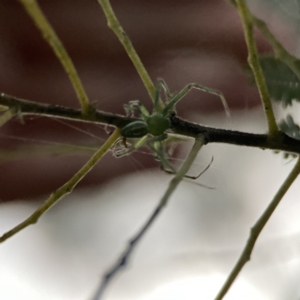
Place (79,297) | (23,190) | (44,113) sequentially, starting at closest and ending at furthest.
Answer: (44,113) → (79,297) → (23,190)

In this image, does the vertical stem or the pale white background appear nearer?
the vertical stem

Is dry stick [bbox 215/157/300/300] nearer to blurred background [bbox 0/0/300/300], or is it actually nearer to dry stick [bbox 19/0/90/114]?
dry stick [bbox 19/0/90/114]

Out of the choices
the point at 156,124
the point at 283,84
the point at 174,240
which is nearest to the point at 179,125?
the point at 156,124

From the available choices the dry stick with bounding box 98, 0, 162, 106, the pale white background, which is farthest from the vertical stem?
the pale white background

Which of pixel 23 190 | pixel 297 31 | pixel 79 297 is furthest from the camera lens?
pixel 23 190

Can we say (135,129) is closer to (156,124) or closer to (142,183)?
(156,124)

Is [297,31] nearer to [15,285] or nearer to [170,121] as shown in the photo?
[170,121]

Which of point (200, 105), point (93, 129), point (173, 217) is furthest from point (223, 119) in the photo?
point (93, 129)
